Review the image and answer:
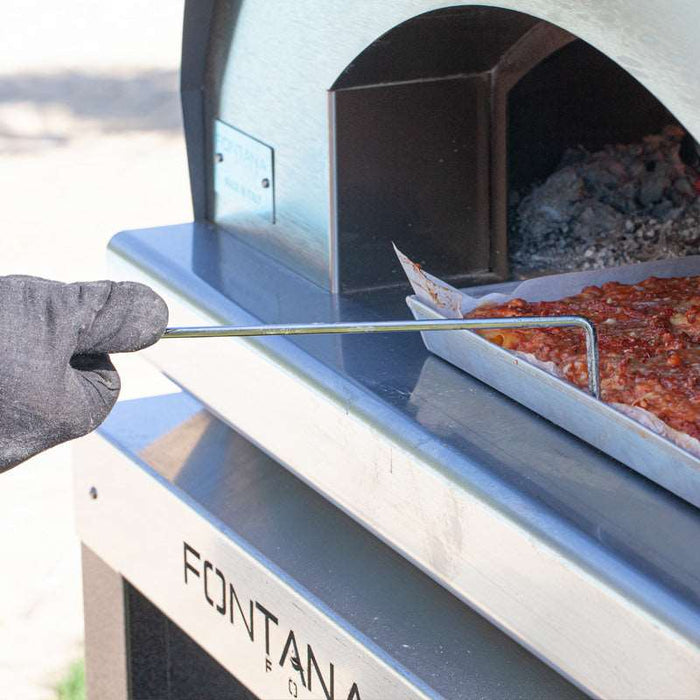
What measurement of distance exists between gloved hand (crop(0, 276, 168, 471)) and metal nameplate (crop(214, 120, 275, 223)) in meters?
0.59

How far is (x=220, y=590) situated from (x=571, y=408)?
499 millimetres

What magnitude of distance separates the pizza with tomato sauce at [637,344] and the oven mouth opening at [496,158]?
0.60 ft

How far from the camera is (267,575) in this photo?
1.33 metres

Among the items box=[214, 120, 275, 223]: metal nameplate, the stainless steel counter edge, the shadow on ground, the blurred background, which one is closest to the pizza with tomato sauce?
the stainless steel counter edge

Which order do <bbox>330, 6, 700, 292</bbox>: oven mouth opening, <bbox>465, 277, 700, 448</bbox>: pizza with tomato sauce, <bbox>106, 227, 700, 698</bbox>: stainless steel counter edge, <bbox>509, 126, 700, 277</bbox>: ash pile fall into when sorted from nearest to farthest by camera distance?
<bbox>106, 227, 700, 698</bbox>: stainless steel counter edge → <bbox>465, 277, 700, 448</bbox>: pizza with tomato sauce → <bbox>330, 6, 700, 292</bbox>: oven mouth opening → <bbox>509, 126, 700, 277</bbox>: ash pile

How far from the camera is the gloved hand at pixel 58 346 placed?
987 mm

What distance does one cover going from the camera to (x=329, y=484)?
1.31m

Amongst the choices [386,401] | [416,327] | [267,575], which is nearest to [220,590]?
[267,575]

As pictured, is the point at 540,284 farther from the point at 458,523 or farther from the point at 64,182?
the point at 64,182

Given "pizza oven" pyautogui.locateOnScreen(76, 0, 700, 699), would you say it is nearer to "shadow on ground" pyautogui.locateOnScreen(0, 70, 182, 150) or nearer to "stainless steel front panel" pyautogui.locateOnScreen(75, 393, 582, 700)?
"stainless steel front panel" pyautogui.locateOnScreen(75, 393, 582, 700)

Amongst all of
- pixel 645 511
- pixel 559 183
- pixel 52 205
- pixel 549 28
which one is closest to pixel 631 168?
pixel 559 183

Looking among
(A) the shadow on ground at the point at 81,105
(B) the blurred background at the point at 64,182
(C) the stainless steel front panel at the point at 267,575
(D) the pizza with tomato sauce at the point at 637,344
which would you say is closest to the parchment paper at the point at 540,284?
(D) the pizza with tomato sauce at the point at 637,344

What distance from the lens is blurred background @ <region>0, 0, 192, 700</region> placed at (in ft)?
8.78

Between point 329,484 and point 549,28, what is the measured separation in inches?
23.4
